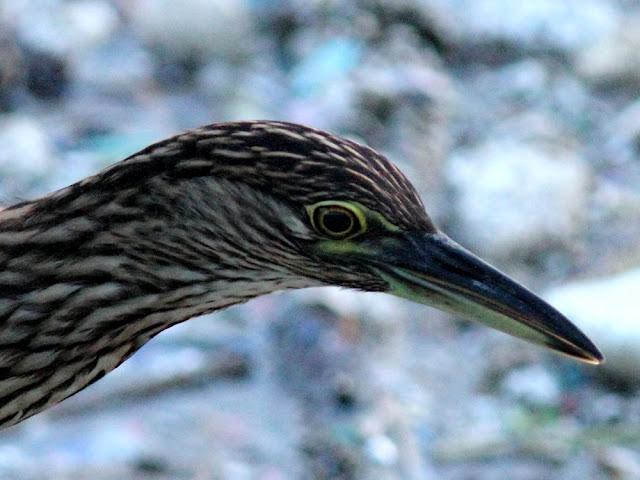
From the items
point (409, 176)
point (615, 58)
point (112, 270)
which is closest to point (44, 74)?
point (409, 176)

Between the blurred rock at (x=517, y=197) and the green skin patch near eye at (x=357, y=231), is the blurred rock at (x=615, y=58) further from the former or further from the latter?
the green skin patch near eye at (x=357, y=231)

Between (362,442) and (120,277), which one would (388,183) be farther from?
(362,442)

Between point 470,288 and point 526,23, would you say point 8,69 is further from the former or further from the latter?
point 470,288

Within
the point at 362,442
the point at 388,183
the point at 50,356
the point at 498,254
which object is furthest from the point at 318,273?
the point at 498,254

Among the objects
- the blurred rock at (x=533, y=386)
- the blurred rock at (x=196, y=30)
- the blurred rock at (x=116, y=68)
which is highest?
the blurred rock at (x=196, y=30)

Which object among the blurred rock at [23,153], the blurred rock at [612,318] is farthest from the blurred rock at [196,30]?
the blurred rock at [612,318]

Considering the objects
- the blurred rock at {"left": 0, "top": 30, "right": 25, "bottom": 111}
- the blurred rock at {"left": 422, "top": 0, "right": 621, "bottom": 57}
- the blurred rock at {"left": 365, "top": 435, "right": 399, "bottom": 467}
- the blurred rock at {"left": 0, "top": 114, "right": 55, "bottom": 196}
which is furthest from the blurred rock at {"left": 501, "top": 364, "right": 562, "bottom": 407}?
the blurred rock at {"left": 0, "top": 30, "right": 25, "bottom": 111}
